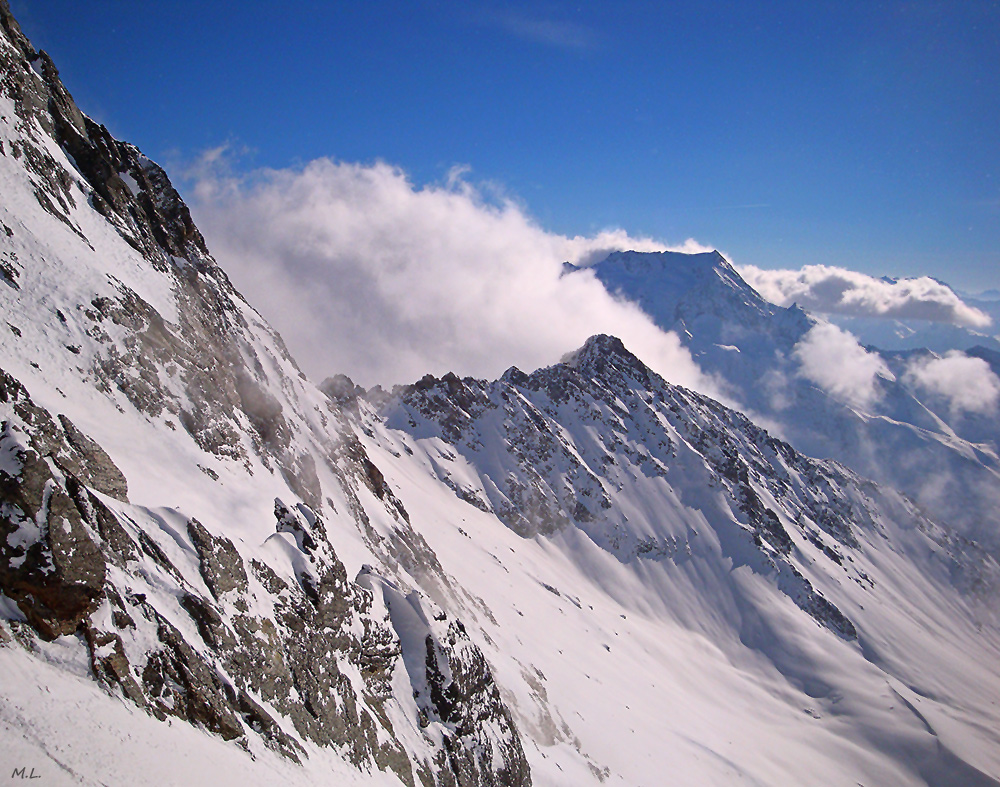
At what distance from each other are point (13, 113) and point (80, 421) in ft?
96.1

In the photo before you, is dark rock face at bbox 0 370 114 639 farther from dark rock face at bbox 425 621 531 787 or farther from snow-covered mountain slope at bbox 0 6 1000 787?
dark rock face at bbox 425 621 531 787

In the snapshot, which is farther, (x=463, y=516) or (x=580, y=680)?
(x=463, y=516)

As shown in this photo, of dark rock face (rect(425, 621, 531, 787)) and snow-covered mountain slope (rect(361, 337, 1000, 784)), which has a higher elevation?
snow-covered mountain slope (rect(361, 337, 1000, 784))

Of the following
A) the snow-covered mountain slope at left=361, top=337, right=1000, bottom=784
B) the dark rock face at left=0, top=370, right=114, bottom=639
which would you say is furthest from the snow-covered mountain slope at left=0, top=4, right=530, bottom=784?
the snow-covered mountain slope at left=361, top=337, right=1000, bottom=784

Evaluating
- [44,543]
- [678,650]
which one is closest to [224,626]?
[44,543]

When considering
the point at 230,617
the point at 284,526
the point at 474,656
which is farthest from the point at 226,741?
the point at 474,656

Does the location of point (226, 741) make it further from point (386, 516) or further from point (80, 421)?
point (386, 516)

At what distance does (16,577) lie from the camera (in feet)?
46.9

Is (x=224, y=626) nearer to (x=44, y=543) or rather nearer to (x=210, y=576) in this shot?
(x=210, y=576)

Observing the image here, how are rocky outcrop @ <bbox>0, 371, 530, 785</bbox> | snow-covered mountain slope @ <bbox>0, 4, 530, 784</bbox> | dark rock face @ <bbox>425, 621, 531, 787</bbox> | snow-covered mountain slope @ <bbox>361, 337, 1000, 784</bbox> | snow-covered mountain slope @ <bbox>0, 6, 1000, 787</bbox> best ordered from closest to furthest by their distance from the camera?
snow-covered mountain slope @ <bbox>0, 6, 1000, 787</bbox> → rocky outcrop @ <bbox>0, 371, 530, 785</bbox> → snow-covered mountain slope @ <bbox>0, 4, 530, 784</bbox> → dark rock face @ <bbox>425, 621, 531, 787</bbox> → snow-covered mountain slope @ <bbox>361, 337, 1000, 784</bbox>

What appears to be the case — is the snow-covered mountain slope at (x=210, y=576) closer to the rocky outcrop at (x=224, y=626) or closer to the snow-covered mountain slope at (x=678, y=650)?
the rocky outcrop at (x=224, y=626)

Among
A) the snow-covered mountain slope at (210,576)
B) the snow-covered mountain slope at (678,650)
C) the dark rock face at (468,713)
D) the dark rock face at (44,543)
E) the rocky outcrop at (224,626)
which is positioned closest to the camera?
the dark rock face at (44,543)

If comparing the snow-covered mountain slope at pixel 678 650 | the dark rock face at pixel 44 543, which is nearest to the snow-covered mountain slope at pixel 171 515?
the dark rock face at pixel 44 543

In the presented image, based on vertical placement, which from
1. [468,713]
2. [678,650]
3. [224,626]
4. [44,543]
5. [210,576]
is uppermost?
[678,650]
